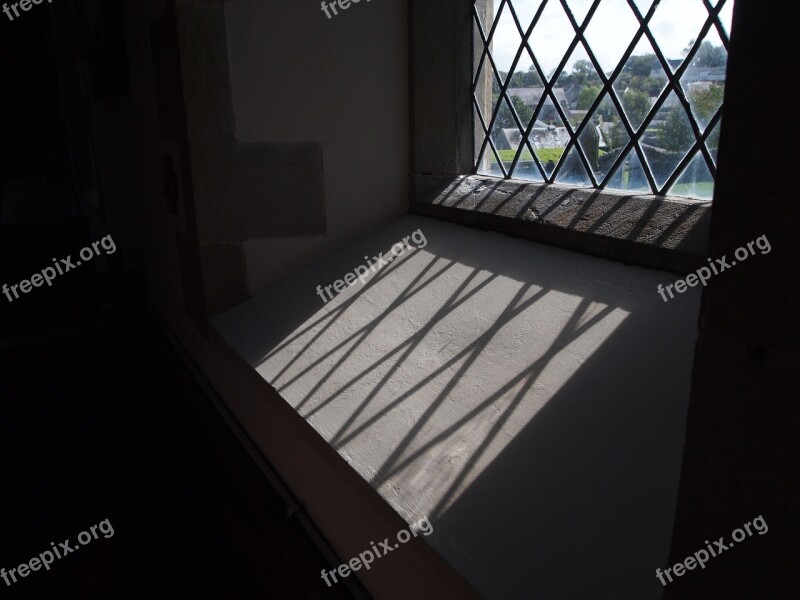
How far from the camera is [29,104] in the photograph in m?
6.28

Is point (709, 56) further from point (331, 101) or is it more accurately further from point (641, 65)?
point (331, 101)

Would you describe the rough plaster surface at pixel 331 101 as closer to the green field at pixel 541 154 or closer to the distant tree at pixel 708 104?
the green field at pixel 541 154

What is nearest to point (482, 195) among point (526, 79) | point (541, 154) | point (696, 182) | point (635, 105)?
point (541, 154)

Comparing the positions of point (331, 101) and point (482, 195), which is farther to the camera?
point (331, 101)

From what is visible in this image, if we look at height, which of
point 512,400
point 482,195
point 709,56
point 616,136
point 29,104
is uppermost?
point 29,104

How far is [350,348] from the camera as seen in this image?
4.22ft

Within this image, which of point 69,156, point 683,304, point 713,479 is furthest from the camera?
point 69,156

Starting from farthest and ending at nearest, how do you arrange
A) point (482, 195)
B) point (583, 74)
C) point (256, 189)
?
point (256, 189) → point (482, 195) → point (583, 74)

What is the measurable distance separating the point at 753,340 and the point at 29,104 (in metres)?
7.34

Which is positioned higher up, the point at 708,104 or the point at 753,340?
the point at 708,104

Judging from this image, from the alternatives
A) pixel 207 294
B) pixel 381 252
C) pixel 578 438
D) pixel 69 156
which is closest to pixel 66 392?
pixel 207 294

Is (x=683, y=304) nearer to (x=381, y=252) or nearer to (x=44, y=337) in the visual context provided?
(x=381, y=252)

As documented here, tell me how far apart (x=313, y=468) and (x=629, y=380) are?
69 centimetres

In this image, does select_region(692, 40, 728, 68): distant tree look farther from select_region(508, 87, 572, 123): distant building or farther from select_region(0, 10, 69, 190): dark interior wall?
select_region(0, 10, 69, 190): dark interior wall
